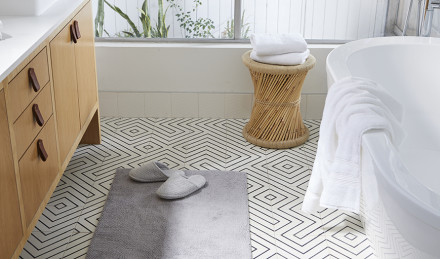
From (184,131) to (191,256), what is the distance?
1243 millimetres

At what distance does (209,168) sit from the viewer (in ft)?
10.4

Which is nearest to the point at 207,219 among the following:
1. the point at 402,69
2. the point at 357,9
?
the point at 402,69

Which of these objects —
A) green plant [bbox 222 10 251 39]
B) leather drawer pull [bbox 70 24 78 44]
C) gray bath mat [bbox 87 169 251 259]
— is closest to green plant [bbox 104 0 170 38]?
green plant [bbox 222 10 251 39]

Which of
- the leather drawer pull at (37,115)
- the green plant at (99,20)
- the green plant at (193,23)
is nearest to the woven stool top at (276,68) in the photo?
the green plant at (193,23)

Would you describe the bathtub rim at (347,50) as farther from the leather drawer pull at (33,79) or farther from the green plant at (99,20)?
the green plant at (99,20)

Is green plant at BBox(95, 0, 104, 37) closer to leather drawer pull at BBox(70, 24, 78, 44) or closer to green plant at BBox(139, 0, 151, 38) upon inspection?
green plant at BBox(139, 0, 151, 38)

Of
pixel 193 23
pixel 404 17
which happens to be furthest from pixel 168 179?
pixel 404 17

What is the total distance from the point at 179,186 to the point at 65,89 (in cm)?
66

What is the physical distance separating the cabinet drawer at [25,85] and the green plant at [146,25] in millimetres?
1256

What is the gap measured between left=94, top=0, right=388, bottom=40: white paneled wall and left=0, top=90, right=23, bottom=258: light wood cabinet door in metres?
1.76

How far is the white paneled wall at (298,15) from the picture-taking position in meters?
3.54

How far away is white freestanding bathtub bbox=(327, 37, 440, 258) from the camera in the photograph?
1805 millimetres

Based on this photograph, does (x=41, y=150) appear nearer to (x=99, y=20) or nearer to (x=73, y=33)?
(x=73, y=33)

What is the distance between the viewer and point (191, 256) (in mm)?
2463
